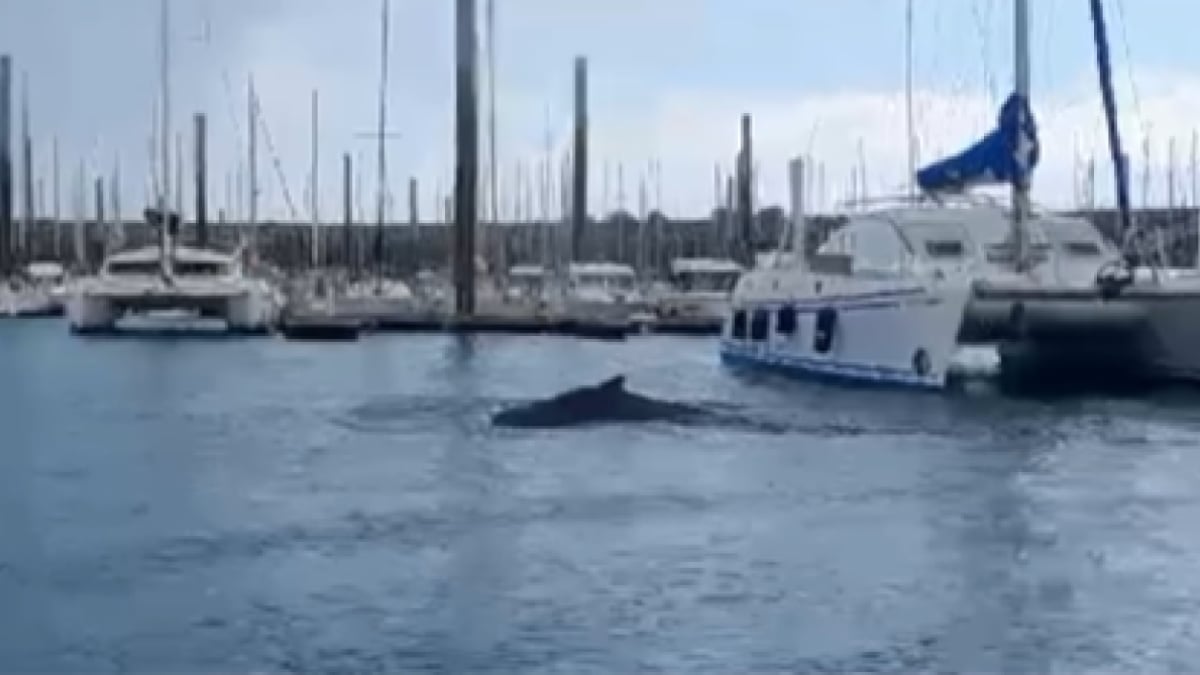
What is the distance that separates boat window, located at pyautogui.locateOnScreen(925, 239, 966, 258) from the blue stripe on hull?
107 inches

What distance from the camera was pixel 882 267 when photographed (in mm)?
54656

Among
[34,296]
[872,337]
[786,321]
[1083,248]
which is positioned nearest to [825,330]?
[872,337]

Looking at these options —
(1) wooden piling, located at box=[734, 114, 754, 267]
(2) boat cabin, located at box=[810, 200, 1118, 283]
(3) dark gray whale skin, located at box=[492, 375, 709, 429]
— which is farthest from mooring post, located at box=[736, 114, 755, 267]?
(3) dark gray whale skin, located at box=[492, 375, 709, 429]

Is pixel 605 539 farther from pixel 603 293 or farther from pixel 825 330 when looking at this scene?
pixel 603 293

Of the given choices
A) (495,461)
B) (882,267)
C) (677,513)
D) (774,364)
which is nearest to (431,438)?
(495,461)

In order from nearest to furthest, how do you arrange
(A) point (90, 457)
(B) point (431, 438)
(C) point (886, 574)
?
(C) point (886, 574) → (A) point (90, 457) → (B) point (431, 438)

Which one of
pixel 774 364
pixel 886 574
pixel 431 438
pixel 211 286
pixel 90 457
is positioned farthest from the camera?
pixel 211 286

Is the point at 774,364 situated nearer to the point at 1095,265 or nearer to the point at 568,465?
the point at 1095,265

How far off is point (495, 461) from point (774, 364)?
23868 mm

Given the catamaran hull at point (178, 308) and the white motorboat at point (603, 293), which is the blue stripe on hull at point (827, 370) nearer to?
the white motorboat at point (603, 293)

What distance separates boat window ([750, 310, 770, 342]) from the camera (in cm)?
6116

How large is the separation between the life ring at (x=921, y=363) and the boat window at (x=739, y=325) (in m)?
11.7

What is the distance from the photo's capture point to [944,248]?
2144 inches

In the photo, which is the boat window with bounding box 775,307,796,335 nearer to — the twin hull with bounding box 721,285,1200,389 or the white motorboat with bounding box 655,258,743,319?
the twin hull with bounding box 721,285,1200,389
